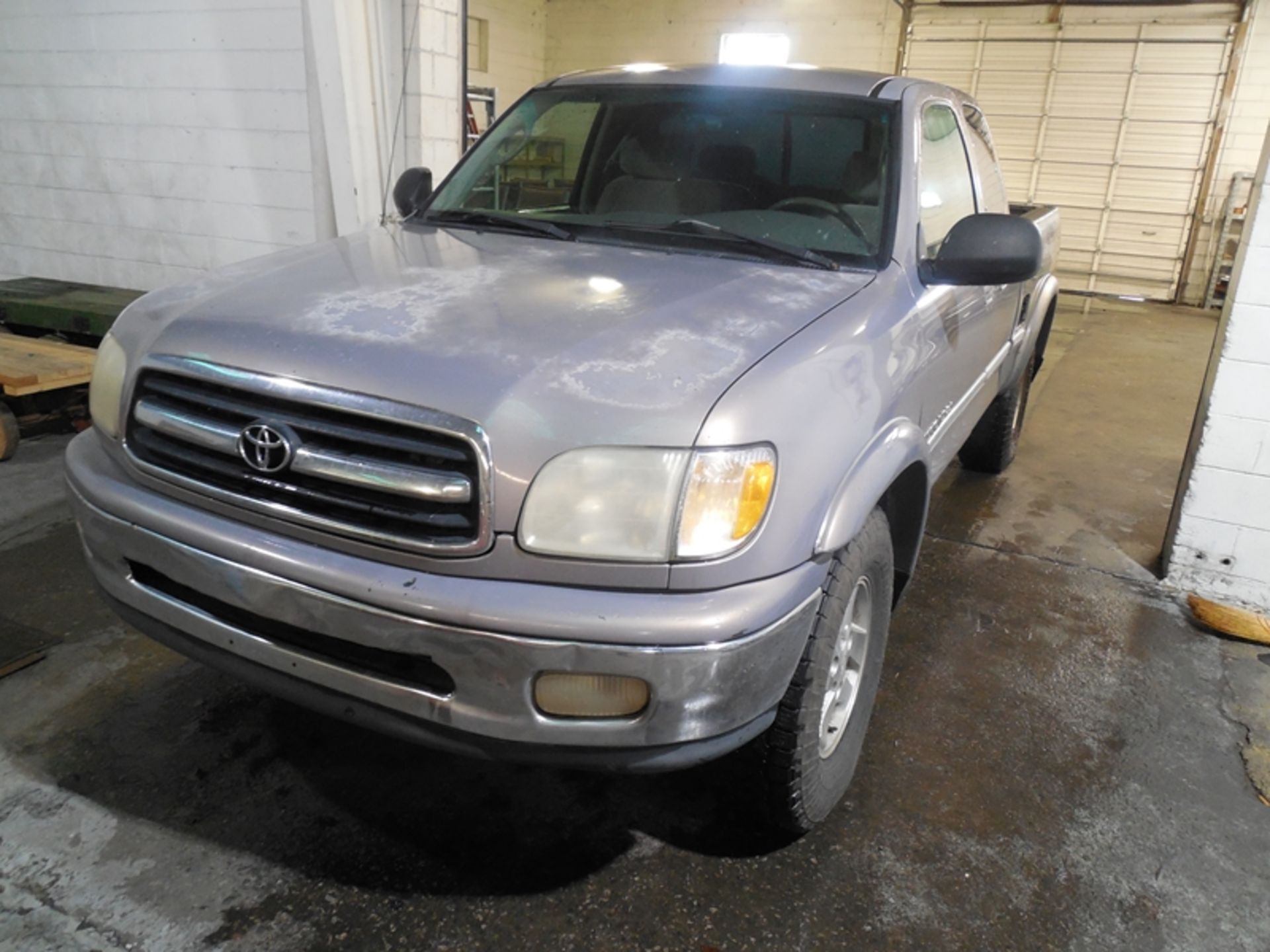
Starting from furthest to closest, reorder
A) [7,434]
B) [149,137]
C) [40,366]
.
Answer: [149,137] < [40,366] < [7,434]

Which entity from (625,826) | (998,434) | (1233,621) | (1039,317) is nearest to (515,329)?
(625,826)

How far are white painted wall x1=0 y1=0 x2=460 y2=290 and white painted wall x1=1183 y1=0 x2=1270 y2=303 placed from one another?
1101cm

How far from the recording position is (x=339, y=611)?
5.06 feet

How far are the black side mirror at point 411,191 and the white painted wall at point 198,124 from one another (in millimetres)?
1766

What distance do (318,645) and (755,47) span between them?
46.8 feet

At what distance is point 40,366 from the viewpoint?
4246 millimetres

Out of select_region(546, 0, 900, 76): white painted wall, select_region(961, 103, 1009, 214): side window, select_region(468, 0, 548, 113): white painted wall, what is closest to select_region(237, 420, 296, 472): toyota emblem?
select_region(961, 103, 1009, 214): side window

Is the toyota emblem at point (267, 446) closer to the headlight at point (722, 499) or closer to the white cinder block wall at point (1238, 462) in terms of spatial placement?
the headlight at point (722, 499)

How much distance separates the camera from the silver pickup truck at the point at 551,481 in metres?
1.49

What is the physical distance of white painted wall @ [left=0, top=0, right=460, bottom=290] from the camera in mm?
4535

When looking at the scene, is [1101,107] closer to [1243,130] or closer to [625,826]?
[1243,130]

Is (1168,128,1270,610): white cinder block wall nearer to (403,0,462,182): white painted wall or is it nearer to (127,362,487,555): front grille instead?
(127,362,487,555): front grille

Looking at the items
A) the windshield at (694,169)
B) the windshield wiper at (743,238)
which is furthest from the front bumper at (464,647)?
the windshield at (694,169)

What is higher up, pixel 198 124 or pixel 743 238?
pixel 198 124
